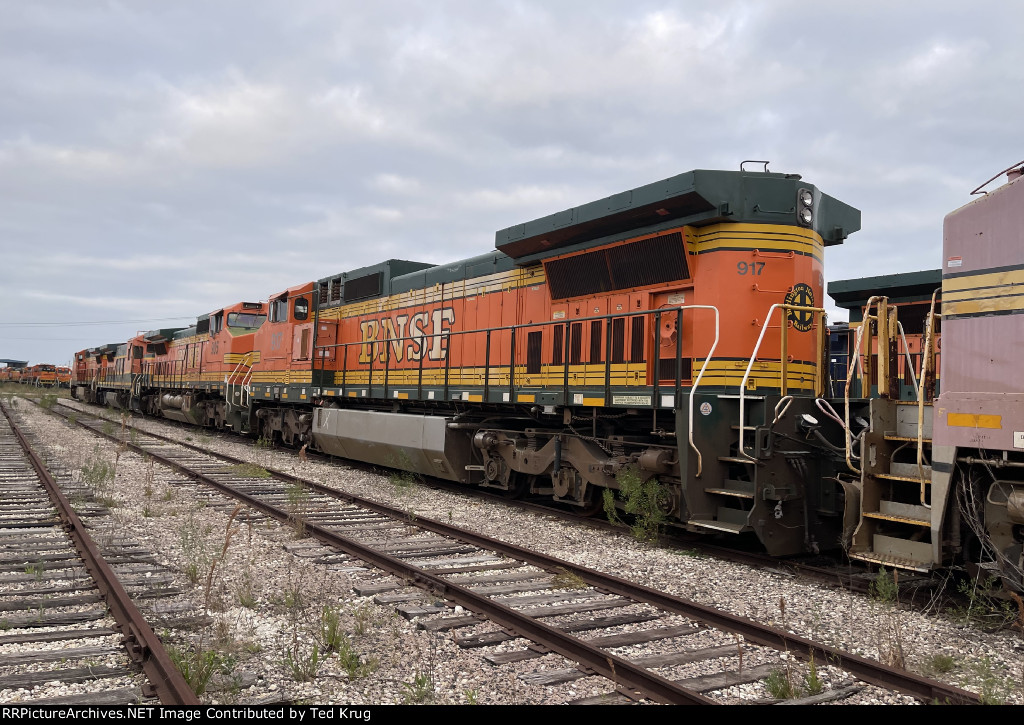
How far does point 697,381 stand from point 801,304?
1715 mm

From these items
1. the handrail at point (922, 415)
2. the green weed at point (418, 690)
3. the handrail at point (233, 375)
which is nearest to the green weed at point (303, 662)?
the green weed at point (418, 690)

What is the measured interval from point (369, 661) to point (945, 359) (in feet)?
14.4

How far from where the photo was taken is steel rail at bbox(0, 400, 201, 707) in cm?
355

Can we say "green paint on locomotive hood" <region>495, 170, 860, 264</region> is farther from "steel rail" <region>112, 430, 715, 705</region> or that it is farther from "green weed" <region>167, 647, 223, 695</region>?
"green weed" <region>167, 647, 223, 695</region>

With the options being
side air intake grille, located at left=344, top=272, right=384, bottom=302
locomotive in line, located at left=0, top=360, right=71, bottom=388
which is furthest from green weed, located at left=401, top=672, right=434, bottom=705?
locomotive in line, located at left=0, top=360, right=71, bottom=388

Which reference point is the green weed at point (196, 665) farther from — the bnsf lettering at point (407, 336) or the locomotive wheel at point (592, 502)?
the bnsf lettering at point (407, 336)

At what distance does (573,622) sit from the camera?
5.02 metres

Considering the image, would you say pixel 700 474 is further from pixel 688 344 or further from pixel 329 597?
pixel 329 597

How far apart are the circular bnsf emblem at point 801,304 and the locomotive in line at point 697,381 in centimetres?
2

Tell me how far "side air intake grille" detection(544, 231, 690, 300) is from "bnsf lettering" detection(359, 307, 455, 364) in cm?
277

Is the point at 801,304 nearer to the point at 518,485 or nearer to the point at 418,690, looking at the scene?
the point at 518,485

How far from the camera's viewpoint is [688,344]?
26.6 feet
